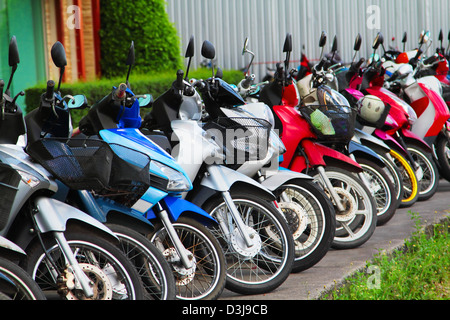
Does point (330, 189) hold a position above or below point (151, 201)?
below

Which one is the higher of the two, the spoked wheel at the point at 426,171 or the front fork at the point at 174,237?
the front fork at the point at 174,237

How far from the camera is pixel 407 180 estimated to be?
6379 mm

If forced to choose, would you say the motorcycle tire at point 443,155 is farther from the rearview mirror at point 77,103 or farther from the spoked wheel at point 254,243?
the rearview mirror at point 77,103

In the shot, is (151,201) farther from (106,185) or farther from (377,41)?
(377,41)

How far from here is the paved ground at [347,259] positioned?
3.85 meters

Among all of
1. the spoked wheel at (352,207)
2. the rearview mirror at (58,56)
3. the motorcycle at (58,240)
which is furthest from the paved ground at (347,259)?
the rearview mirror at (58,56)

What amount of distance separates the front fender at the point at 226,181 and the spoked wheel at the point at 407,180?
2.57 metres

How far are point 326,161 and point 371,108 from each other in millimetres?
1219

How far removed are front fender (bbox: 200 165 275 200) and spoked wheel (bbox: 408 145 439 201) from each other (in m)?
3.01

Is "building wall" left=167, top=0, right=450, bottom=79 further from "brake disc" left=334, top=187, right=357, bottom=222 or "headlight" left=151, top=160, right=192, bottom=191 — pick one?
"headlight" left=151, top=160, right=192, bottom=191

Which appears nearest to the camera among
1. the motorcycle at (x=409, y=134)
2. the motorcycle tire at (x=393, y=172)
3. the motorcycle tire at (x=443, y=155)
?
the motorcycle tire at (x=393, y=172)

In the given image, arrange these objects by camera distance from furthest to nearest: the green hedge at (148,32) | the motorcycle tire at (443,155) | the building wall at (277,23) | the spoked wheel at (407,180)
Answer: the building wall at (277,23), the green hedge at (148,32), the motorcycle tire at (443,155), the spoked wheel at (407,180)

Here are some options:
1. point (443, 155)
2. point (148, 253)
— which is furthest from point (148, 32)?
point (148, 253)
